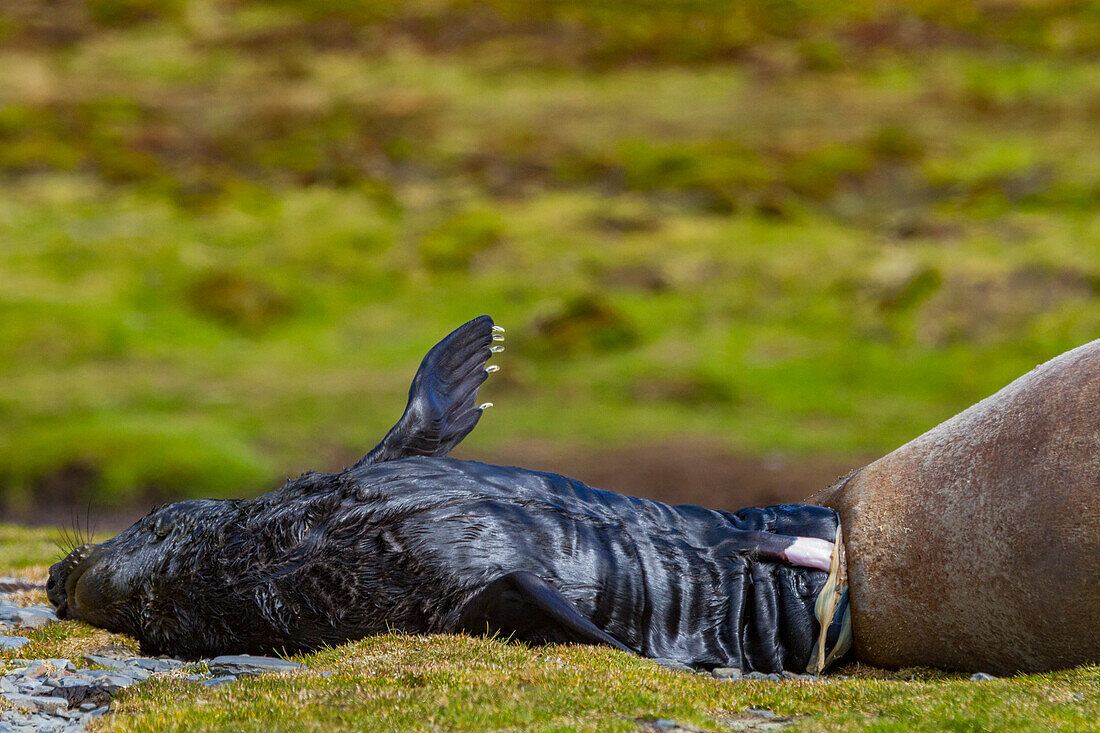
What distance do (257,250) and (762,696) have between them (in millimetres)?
37739

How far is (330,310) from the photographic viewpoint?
34969 millimetres

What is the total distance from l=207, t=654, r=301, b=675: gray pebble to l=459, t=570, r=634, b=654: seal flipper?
1070 mm

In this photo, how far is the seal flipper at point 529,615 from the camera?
5.29 metres

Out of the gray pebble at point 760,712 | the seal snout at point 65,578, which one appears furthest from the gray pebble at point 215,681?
the gray pebble at point 760,712

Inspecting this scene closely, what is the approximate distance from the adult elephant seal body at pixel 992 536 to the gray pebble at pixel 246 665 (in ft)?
10.7

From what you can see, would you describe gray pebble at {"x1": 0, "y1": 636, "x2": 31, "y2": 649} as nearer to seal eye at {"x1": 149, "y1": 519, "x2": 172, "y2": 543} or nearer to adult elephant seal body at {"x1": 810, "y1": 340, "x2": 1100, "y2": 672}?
seal eye at {"x1": 149, "y1": 519, "x2": 172, "y2": 543}

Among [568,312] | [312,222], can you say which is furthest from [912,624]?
[312,222]

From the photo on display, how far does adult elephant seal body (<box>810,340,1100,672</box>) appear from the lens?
205 inches

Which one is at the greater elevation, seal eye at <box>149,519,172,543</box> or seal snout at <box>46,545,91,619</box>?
seal eye at <box>149,519,172,543</box>

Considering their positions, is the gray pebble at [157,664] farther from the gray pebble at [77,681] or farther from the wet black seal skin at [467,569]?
the gray pebble at [77,681]

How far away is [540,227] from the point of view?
140ft

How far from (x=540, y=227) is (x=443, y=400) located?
35.9 m

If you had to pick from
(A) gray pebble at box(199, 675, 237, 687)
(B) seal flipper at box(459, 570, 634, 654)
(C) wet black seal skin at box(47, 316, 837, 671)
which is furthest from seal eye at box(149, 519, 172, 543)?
(B) seal flipper at box(459, 570, 634, 654)

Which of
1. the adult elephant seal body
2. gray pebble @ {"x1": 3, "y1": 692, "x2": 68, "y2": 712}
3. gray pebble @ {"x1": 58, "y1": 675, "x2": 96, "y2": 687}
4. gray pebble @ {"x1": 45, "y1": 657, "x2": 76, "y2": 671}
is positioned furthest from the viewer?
gray pebble @ {"x1": 45, "y1": 657, "x2": 76, "y2": 671}
